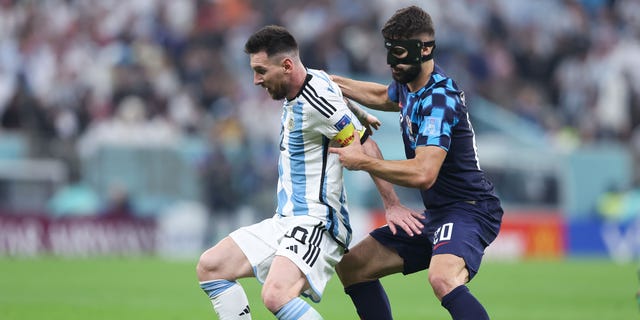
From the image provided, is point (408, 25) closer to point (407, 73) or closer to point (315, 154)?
point (407, 73)

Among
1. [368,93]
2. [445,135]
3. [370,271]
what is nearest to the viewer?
[445,135]

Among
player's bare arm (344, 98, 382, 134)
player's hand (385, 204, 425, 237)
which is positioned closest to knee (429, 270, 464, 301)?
player's hand (385, 204, 425, 237)

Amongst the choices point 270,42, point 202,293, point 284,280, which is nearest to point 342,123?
point 270,42

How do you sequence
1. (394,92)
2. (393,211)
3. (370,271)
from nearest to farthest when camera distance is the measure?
(393,211) → (370,271) → (394,92)

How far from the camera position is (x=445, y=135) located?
6.95m

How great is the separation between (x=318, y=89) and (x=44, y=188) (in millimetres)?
12855

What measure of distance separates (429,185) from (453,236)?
415mm

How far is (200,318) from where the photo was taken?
10.5 metres

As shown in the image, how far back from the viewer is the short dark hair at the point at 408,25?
7109 mm

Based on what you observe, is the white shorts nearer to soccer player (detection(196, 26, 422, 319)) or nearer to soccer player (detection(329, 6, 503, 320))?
soccer player (detection(196, 26, 422, 319))

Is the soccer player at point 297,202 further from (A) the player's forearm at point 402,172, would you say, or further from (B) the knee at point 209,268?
(A) the player's forearm at point 402,172

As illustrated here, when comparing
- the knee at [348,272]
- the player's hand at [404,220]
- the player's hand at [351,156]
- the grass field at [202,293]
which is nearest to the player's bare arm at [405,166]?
the player's hand at [351,156]

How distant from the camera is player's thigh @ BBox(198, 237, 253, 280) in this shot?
7270 millimetres

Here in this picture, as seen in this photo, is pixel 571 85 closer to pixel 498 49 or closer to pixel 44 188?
pixel 498 49
